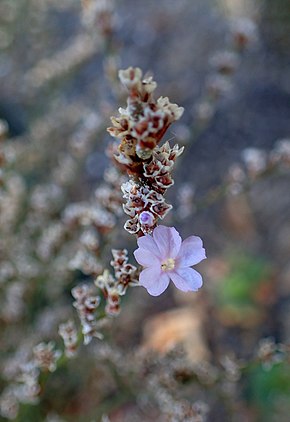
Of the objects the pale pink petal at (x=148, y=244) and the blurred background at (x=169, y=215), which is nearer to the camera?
the pale pink petal at (x=148, y=244)

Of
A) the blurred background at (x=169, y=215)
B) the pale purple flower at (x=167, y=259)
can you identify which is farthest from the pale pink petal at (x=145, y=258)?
the blurred background at (x=169, y=215)

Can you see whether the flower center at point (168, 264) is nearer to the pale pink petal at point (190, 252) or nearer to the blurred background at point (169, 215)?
the pale pink petal at point (190, 252)

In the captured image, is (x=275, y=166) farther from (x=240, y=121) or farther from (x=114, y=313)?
(x=240, y=121)

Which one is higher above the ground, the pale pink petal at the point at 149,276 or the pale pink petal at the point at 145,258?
the pale pink petal at the point at 145,258

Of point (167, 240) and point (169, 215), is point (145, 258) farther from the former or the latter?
point (169, 215)

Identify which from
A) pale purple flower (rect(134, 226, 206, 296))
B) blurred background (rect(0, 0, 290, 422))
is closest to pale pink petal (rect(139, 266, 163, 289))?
pale purple flower (rect(134, 226, 206, 296))
